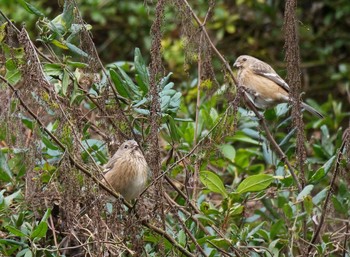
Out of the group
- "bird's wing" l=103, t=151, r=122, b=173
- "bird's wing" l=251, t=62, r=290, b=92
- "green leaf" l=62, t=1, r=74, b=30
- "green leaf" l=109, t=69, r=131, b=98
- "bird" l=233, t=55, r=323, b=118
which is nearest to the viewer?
"green leaf" l=62, t=1, r=74, b=30

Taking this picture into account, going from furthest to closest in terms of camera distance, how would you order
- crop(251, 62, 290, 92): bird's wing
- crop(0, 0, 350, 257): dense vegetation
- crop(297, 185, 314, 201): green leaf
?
1. crop(251, 62, 290, 92): bird's wing
2. crop(297, 185, 314, 201): green leaf
3. crop(0, 0, 350, 257): dense vegetation

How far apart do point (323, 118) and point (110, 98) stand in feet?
8.41

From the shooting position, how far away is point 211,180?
5086 mm

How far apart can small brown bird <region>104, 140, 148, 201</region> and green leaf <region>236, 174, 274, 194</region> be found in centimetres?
67

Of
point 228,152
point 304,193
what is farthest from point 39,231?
point 228,152

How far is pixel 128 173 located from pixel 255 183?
0.87 metres

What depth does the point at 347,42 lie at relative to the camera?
1082cm

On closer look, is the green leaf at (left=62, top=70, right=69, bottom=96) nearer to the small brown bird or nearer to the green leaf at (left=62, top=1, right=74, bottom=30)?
the green leaf at (left=62, top=1, right=74, bottom=30)

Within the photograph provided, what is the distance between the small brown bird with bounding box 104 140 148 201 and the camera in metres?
5.36

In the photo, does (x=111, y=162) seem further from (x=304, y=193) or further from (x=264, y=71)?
(x=264, y=71)

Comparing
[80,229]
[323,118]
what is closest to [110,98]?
[80,229]

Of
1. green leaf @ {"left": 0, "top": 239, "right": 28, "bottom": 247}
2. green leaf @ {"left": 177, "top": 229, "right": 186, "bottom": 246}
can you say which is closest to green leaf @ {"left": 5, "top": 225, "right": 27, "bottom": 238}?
green leaf @ {"left": 0, "top": 239, "right": 28, "bottom": 247}

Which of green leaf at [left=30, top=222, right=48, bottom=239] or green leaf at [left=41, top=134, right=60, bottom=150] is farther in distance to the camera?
green leaf at [left=41, top=134, right=60, bottom=150]

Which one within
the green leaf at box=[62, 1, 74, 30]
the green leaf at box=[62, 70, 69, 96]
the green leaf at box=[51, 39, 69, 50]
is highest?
the green leaf at box=[62, 1, 74, 30]
